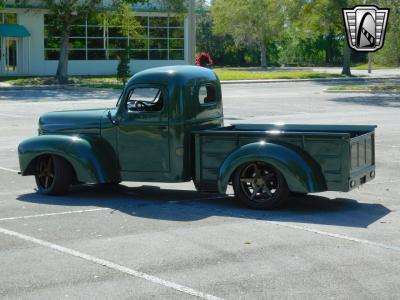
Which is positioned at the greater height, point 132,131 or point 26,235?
point 132,131

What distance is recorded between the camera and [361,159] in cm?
1078

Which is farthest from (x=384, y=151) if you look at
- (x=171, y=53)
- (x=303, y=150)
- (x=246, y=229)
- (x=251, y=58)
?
(x=251, y=58)

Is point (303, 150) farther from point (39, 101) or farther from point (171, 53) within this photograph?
point (171, 53)

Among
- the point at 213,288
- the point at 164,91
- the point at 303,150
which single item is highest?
the point at 164,91

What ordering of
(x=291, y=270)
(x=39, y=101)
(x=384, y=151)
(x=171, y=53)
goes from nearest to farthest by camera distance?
(x=291, y=270) → (x=384, y=151) → (x=39, y=101) → (x=171, y=53)

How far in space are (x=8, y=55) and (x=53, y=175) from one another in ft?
146

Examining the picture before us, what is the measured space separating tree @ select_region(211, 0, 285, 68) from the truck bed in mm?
55922

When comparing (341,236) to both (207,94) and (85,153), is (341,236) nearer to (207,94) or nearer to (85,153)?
(207,94)

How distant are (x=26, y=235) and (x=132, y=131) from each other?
2.70m

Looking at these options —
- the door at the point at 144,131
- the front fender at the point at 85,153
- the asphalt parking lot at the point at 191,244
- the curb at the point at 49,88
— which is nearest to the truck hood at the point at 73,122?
the front fender at the point at 85,153

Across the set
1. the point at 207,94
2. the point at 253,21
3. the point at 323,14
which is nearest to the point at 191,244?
the point at 207,94

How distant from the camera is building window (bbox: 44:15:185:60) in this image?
55.1 m

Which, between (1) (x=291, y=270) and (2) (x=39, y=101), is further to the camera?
(2) (x=39, y=101)

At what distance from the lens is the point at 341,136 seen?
10.1m
